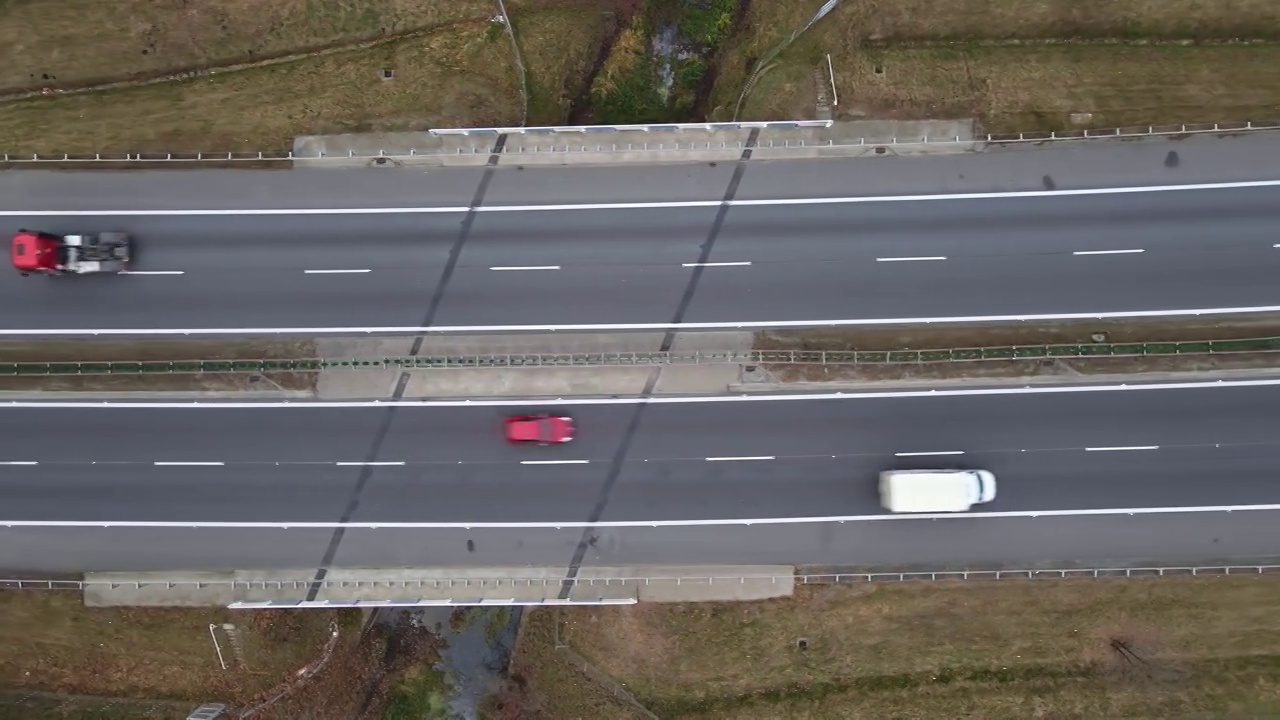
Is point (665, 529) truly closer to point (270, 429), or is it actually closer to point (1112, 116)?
point (270, 429)

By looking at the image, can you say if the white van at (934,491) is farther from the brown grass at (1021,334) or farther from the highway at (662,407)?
the brown grass at (1021,334)

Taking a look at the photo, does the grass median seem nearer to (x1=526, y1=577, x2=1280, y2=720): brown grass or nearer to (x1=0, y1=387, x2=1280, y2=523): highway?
(x1=0, y1=387, x2=1280, y2=523): highway

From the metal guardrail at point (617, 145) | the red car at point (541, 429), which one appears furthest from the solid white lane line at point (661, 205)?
the red car at point (541, 429)

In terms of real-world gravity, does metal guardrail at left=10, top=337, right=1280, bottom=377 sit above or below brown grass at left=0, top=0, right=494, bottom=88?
below

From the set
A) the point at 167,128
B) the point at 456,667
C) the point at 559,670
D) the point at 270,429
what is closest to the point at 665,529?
the point at 559,670

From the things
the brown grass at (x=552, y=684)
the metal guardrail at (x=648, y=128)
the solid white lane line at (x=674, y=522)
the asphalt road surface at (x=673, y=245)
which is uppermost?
the metal guardrail at (x=648, y=128)

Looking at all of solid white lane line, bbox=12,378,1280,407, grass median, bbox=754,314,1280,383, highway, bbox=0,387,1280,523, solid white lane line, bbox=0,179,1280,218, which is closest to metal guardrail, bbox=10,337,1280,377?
grass median, bbox=754,314,1280,383
